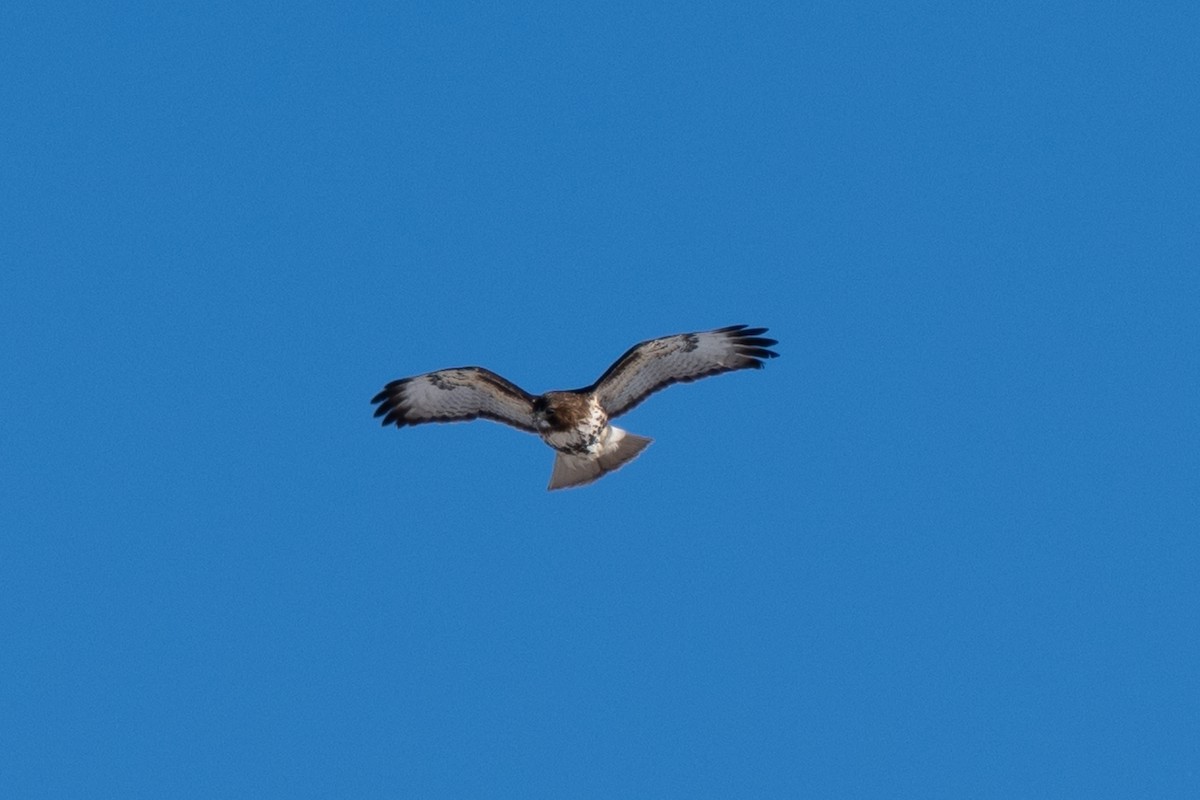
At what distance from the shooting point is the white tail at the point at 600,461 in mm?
17375

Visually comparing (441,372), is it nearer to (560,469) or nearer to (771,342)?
(560,469)

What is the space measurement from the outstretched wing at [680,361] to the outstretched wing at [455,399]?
1.01 meters

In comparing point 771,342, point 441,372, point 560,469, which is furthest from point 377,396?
point 771,342

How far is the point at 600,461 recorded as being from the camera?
17.4 m

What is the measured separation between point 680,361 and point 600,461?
1459mm

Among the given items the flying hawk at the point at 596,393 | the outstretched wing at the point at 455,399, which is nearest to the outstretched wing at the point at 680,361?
the flying hawk at the point at 596,393

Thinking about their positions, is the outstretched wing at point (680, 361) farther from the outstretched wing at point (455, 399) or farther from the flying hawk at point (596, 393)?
the outstretched wing at point (455, 399)

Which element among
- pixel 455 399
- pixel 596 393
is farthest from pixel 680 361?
pixel 455 399

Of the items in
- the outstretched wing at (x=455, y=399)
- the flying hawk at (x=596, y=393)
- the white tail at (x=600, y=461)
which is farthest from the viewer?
the outstretched wing at (x=455, y=399)

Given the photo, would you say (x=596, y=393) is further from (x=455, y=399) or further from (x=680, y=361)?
(x=455, y=399)

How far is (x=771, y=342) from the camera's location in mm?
17797

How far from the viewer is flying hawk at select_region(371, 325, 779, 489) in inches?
669

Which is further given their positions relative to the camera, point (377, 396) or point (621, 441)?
point (377, 396)

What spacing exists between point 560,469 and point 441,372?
174cm
